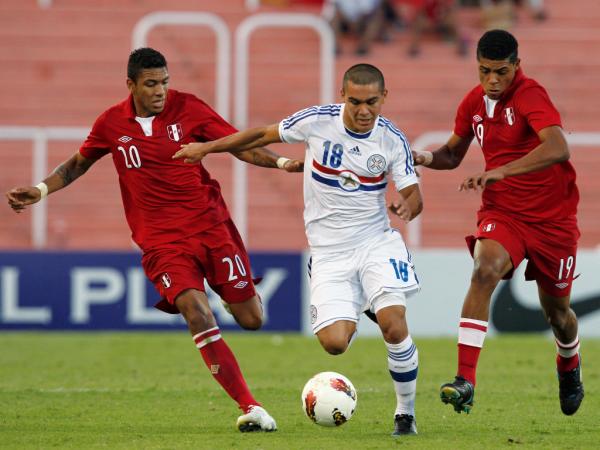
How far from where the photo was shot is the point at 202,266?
858cm

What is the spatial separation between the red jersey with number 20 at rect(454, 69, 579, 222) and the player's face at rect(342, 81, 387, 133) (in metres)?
0.98

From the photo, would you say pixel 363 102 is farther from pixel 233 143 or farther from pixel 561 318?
pixel 561 318

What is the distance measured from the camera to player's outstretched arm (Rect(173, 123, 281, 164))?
8.06 m

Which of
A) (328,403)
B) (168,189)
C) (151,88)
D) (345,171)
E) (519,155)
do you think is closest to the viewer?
(328,403)

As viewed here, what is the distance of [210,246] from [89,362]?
446 cm

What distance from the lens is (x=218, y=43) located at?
66.0 ft

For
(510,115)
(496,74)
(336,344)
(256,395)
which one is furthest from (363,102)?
(256,395)

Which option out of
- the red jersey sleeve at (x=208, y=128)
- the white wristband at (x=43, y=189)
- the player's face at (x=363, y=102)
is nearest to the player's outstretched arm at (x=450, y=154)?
the player's face at (x=363, y=102)

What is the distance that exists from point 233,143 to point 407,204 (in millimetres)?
1250

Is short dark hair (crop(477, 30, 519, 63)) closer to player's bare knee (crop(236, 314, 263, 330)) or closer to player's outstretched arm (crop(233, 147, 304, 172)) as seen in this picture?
player's outstretched arm (crop(233, 147, 304, 172))

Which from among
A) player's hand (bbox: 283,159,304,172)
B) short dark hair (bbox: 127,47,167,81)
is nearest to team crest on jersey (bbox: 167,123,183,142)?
short dark hair (bbox: 127,47,167,81)

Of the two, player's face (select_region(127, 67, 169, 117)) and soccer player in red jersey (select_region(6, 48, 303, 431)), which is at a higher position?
player's face (select_region(127, 67, 169, 117))

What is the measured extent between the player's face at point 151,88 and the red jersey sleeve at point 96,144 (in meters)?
0.34

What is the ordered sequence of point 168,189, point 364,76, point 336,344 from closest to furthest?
1. point 364,76
2. point 336,344
3. point 168,189
